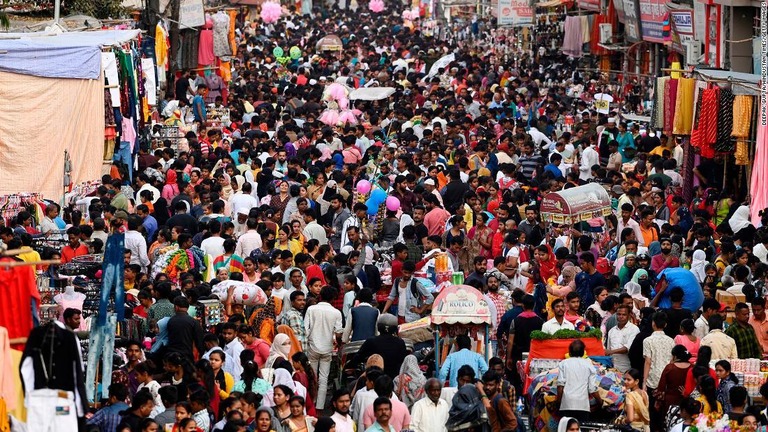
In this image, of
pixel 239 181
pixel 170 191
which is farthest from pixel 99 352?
pixel 239 181

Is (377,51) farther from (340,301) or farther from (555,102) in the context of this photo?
(340,301)

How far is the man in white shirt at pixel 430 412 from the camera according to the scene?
489 inches

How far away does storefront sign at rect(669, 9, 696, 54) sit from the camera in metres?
29.6

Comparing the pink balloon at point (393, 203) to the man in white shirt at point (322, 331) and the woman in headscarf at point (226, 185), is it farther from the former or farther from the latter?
the man in white shirt at point (322, 331)

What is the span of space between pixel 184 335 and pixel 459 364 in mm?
2187

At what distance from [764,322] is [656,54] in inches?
853

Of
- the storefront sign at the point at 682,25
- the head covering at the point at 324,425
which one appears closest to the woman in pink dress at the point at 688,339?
the head covering at the point at 324,425

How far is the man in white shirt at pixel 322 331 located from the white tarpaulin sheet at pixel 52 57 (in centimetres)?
583

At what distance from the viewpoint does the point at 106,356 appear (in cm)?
1149

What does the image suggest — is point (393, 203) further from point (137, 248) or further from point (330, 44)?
point (330, 44)

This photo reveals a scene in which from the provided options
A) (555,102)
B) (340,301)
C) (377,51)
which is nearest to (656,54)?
(555,102)

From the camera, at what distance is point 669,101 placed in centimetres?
2397

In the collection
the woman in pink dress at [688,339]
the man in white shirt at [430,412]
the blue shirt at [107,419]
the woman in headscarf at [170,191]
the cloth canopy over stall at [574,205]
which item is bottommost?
the man in white shirt at [430,412]

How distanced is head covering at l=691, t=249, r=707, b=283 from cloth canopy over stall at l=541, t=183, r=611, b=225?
69.3 inches
